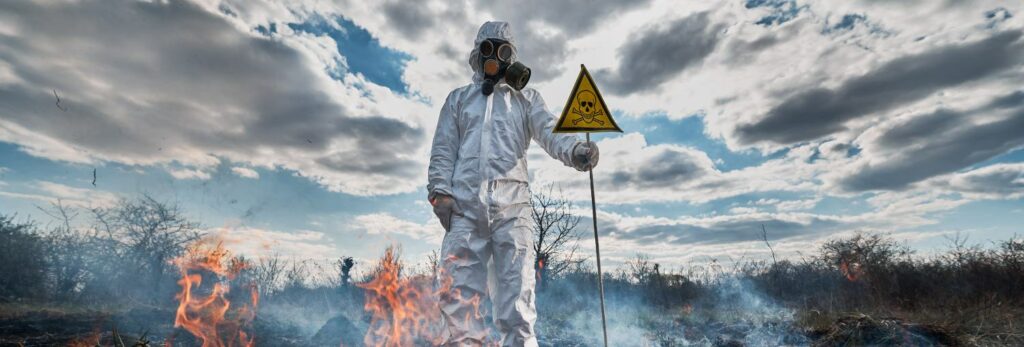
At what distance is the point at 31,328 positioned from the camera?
5.34 m

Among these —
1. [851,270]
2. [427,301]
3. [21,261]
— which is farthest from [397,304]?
[851,270]

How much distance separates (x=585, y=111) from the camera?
3984 millimetres

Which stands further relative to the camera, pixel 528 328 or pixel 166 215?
pixel 166 215

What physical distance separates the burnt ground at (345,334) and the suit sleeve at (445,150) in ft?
9.41

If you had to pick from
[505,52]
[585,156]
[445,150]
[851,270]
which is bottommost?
[851,270]

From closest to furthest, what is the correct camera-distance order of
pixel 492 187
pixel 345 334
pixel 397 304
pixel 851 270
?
1. pixel 492 187
2. pixel 397 304
3. pixel 345 334
4. pixel 851 270

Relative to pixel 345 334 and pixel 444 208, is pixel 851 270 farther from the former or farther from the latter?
pixel 444 208

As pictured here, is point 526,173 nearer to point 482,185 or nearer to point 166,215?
point 482,185

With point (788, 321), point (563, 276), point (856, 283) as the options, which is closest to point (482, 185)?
point (788, 321)

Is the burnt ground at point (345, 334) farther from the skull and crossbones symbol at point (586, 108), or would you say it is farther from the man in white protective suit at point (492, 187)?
the skull and crossbones symbol at point (586, 108)

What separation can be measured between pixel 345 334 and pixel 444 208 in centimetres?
314

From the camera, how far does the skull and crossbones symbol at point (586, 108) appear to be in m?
3.94

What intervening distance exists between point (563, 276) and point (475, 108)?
7.58 meters

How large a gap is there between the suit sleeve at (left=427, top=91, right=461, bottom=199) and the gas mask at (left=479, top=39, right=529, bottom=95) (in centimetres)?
30
